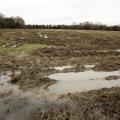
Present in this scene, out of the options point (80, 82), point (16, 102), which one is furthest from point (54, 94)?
point (80, 82)

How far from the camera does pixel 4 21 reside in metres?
62.6

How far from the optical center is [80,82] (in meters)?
11.0

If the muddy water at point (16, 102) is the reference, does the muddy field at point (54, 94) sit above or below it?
above

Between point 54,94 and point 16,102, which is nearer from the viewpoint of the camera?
point 16,102

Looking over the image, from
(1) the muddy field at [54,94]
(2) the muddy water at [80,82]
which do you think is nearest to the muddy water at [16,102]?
(1) the muddy field at [54,94]

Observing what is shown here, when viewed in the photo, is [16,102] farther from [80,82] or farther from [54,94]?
[80,82]

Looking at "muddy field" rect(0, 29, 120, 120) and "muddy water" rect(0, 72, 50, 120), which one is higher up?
"muddy field" rect(0, 29, 120, 120)

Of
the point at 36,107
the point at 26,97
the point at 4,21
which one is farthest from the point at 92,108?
the point at 4,21

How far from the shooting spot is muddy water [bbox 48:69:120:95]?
9.87m

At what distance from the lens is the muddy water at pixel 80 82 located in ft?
32.4

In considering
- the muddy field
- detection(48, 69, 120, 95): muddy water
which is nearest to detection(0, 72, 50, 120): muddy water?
the muddy field

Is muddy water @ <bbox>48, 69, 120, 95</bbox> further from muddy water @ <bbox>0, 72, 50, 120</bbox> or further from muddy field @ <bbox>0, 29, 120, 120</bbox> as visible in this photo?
muddy water @ <bbox>0, 72, 50, 120</bbox>

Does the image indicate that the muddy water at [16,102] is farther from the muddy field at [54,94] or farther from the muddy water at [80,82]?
the muddy water at [80,82]

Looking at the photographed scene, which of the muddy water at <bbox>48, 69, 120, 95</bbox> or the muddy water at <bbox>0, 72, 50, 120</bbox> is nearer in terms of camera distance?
the muddy water at <bbox>0, 72, 50, 120</bbox>
